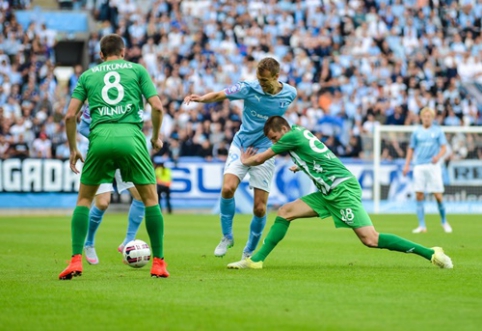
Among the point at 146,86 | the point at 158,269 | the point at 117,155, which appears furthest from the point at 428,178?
the point at 117,155

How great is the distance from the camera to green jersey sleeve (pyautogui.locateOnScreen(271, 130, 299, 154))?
397 inches

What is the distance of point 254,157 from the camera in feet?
33.7

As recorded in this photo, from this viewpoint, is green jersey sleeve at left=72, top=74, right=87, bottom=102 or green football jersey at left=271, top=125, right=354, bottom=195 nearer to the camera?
green jersey sleeve at left=72, top=74, right=87, bottom=102

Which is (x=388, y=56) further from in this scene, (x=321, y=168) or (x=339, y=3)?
(x=321, y=168)

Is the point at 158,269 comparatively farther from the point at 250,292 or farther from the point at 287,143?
the point at 287,143

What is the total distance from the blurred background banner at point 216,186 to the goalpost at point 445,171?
0.10ft

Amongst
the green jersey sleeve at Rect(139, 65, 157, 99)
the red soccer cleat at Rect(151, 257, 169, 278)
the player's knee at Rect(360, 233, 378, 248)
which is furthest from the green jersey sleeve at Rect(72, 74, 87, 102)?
the player's knee at Rect(360, 233, 378, 248)

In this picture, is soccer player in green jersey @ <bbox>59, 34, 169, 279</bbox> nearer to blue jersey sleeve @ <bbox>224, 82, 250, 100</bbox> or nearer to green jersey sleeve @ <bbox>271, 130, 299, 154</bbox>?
green jersey sleeve @ <bbox>271, 130, 299, 154</bbox>

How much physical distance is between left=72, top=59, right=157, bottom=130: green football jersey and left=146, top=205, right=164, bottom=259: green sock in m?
0.91

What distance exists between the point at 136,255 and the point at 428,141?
10.5 meters

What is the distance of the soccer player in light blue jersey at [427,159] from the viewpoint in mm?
19312

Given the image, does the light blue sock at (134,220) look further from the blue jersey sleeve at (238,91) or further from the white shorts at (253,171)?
the blue jersey sleeve at (238,91)

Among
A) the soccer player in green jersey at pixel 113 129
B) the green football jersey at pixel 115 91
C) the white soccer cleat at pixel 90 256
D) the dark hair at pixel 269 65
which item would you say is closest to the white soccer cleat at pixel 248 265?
the soccer player in green jersey at pixel 113 129

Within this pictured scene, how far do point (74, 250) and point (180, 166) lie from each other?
18.0 meters
